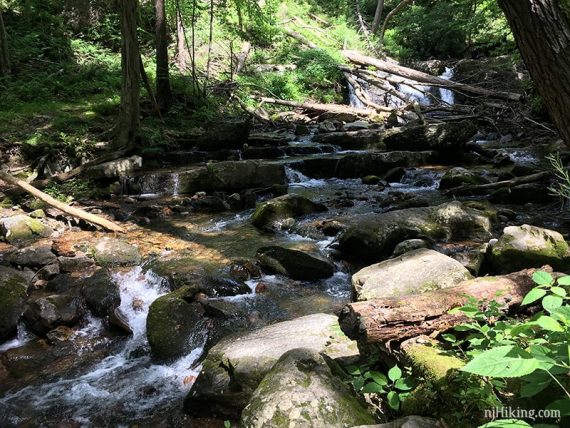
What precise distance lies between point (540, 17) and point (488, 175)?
7.27 metres

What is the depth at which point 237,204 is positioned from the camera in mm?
8500

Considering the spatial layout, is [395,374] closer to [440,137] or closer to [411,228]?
[411,228]

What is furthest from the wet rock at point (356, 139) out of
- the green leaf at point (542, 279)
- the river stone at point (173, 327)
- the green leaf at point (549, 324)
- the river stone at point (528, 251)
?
the green leaf at point (549, 324)

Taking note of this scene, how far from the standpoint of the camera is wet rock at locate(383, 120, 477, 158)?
35.9ft

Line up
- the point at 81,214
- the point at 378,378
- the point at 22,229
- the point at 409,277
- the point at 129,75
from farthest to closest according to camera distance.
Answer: the point at 129,75 → the point at 81,214 → the point at 22,229 → the point at 409,277 → the point at 378,378

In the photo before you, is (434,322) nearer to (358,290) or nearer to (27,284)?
(358,290)

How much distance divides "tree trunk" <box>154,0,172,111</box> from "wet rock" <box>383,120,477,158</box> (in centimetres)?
705

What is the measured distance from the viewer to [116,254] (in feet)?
19.8

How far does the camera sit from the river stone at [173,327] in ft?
13.6

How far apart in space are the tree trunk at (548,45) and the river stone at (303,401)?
2.09 m

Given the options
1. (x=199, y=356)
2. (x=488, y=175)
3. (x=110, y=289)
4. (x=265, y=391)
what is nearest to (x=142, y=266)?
(x=110, y=289)

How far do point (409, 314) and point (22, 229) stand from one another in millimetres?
6506

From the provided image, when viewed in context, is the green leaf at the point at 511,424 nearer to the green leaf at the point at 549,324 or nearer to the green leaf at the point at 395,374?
the green leaf at the point at 549,324

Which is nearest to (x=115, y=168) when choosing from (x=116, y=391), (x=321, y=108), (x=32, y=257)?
(x=32, y=257)
